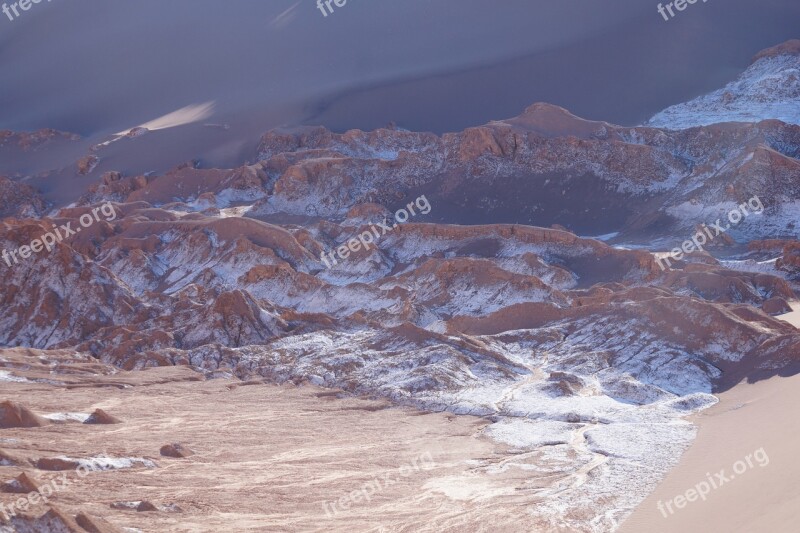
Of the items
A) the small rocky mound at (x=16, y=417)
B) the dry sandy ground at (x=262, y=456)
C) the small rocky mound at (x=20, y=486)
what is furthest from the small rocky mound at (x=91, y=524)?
the small rocky mound at (x=16, y=417)

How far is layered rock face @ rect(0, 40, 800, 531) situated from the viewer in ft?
102

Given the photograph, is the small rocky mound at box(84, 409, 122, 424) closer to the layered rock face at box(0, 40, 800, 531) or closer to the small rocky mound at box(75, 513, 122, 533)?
the layered rock face at box(0, 40, 800, 531)

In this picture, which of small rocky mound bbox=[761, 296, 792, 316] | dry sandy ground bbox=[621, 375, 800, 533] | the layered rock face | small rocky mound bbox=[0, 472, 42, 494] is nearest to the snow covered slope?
the layered rock face

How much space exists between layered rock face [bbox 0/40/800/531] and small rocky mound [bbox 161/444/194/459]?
8.16 meters

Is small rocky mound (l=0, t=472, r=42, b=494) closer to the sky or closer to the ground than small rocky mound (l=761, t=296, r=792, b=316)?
closer to the sky

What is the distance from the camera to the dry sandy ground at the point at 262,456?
19.5 m

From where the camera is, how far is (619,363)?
33438mm

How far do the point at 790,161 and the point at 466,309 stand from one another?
24.3 metres

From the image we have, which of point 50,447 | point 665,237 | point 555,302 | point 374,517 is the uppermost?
point 50,447

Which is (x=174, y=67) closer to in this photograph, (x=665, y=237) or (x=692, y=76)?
(x=692, y=76)

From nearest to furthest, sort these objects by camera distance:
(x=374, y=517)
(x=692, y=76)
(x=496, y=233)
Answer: (x=374, y=517)
(x=496, y=233)
(x=692, y=76)

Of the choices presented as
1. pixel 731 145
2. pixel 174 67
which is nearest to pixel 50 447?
pixel 731 145

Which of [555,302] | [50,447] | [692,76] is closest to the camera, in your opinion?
[50,447]

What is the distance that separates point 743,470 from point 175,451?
40.8ft
